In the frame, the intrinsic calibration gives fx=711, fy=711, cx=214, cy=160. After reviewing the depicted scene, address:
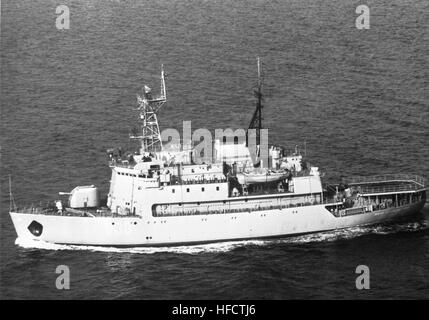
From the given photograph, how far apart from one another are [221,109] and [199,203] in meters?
20.5

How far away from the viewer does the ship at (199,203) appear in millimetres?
52844

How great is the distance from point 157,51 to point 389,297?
50773 millimetres

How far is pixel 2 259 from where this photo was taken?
50.2 meters

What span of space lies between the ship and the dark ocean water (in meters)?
1.30

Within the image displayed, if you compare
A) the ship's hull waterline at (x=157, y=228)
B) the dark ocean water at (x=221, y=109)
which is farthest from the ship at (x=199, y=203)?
the dark ocean water at (x=221, y=109)

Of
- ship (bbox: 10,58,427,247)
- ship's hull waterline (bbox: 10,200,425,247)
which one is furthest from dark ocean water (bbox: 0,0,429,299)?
ship (bbox: 10,58,427,247)

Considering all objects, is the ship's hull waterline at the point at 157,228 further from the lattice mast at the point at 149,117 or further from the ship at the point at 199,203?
the lattice mast at the point at 149,117

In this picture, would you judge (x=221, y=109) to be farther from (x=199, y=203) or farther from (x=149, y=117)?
(x=199, y=203)

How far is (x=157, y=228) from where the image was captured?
52844 millimetres

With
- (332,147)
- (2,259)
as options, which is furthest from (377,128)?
(2,259)

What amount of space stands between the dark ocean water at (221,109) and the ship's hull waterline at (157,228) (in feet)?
3.29

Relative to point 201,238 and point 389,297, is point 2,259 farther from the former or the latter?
point 389,297

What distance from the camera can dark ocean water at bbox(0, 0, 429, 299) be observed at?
4753 cm
